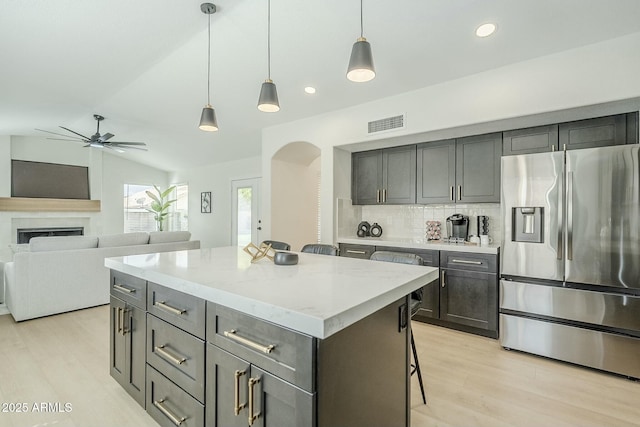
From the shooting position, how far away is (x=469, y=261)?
3150 millimetres

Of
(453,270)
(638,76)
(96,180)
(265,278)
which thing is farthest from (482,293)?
(96,180)

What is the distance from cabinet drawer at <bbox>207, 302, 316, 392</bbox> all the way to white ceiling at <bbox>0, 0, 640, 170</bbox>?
251 centimetres

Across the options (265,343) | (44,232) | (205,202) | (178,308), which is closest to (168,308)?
(178,308)

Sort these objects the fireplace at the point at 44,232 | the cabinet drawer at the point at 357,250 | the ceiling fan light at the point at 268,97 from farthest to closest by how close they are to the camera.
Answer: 1. the fireplace at the point at 44,232
2. the cabinet drawer at the point at 357,250
3. the ceiling fan light at the point at 268,97

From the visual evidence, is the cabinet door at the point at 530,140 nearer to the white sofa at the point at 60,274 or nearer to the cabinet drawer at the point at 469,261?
the cabinet drawer at the point at 469,261

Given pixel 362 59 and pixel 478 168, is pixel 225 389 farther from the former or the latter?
pixel 478 168

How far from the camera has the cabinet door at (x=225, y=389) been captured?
1160 millimetres

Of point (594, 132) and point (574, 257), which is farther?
point (594, 132)

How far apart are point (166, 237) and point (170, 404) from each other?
3.45 meters

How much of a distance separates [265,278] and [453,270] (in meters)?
2.49

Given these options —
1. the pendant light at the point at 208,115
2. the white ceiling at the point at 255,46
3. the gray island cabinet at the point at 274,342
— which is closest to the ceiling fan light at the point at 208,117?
the pendant light at the point at 208,115

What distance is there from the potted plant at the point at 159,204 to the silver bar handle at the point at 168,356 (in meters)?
7.07

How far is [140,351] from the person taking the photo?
5.83ft

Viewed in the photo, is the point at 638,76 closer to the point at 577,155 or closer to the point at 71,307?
the point at 577,155
